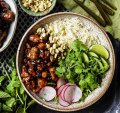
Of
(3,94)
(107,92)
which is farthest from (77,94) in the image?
(3,94)

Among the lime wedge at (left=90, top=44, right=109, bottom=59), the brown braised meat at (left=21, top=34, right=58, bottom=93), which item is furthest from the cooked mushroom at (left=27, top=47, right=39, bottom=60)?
the lime wedge at (left=90, top=44, right=109, bottom=59)

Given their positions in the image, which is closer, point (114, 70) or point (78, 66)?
point (78, 66)

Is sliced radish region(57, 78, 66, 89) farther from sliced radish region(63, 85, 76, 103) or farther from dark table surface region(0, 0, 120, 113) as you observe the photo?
dark table surface region(0, 0, 120, 113)

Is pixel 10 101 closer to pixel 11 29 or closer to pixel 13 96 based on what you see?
pixel 13 96

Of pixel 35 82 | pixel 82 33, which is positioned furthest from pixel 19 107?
pixel 82 33

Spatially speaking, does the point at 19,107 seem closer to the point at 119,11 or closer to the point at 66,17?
the point at 66,17

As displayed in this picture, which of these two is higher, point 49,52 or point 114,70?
point 49,52

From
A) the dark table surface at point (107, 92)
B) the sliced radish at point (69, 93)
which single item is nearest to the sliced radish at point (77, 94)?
the sliced radish at point (69, 93)

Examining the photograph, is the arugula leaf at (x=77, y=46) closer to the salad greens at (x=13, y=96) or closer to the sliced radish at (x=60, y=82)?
the sliced radish at (x=60, y=82)
